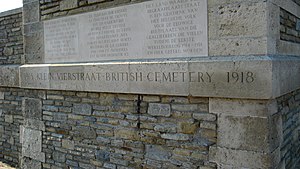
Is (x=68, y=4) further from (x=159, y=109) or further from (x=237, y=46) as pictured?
(x=237, y=46)

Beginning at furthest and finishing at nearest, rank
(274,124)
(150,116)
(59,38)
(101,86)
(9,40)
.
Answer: (9,40)
(59,38)
(101,86)
(150,116)
(274,124)

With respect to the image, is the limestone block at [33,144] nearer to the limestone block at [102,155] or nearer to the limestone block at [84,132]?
the limestone block at [84,132]

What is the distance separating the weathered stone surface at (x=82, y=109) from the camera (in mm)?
4074

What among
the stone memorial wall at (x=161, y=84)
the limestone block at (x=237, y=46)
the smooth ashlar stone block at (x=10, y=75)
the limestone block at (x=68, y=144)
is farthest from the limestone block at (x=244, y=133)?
the smooth ashlar stone block at (x=10, y=75)

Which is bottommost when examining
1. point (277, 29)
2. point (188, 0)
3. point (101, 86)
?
point (101, 86)

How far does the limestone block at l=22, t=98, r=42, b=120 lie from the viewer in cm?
479

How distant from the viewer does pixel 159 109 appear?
11.0 ft

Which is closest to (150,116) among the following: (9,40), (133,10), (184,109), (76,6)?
(184,109)

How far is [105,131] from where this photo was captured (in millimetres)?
3891

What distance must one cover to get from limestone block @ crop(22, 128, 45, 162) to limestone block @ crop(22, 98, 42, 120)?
0.26 meters

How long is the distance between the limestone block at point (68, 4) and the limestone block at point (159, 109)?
2.06m

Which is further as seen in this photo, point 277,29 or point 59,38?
point 59,38

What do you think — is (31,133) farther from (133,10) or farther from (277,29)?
(277,29)

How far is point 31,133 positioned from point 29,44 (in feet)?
5.21
